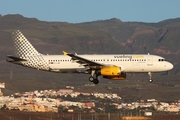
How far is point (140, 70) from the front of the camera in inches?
3401

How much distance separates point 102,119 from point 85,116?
9.79m

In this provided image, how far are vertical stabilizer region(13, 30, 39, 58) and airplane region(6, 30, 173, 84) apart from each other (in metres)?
1.20

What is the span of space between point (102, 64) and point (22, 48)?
1516 centimetres

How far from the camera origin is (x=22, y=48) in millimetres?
94312

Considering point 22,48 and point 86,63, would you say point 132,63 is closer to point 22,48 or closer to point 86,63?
point 86,63

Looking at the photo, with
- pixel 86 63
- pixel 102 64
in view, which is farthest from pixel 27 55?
pixel 102 64

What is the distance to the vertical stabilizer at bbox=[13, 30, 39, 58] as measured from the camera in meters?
93.4

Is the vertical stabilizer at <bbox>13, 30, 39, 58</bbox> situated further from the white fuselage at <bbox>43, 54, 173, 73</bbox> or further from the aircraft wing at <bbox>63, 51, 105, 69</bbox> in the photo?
the aircraft wing at <bbox>63, 51, 105, 69</bbox>

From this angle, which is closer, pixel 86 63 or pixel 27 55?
pixel 86 63

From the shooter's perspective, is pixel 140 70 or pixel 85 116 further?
pixel 85 116

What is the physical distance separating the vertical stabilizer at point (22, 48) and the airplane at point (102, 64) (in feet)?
3.93

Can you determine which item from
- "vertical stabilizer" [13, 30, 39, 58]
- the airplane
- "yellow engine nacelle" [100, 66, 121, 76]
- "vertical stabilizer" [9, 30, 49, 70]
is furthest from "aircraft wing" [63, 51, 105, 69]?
"vertical stabilizer" [13, 30, 39, 58]

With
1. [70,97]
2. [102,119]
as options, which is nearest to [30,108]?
[102,119]

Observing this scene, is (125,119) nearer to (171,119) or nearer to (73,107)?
(171,119)
